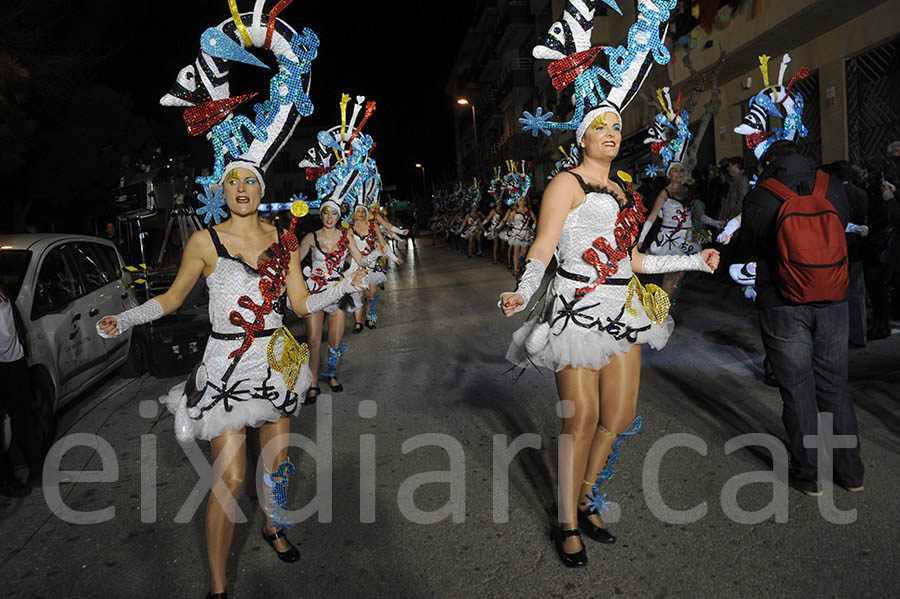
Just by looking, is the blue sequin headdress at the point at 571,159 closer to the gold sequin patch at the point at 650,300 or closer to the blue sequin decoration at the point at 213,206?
the gold sequin patch at the point at 650,300

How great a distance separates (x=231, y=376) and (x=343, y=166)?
571 centimetres

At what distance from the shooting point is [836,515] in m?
3.53

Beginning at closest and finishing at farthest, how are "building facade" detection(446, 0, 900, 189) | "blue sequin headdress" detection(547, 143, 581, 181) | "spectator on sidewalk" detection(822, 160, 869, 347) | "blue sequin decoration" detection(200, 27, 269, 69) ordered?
"blue sequin decoration" detection(200, 27, 269, 69) < "blue sequin headdress" detection(547, 143, 581, 181) < "spectator on sidewalk" detection(822, 160, 869, 347) < "building facade" detection(446, 0, 900, 189)

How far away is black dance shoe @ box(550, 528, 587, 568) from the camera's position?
3.23m

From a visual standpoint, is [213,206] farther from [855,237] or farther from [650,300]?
[855,237]

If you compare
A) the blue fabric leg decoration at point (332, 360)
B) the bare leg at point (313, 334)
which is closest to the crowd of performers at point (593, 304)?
the bare leg at point (313, 334)

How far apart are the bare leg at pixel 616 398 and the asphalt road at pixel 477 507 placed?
0.51 metres

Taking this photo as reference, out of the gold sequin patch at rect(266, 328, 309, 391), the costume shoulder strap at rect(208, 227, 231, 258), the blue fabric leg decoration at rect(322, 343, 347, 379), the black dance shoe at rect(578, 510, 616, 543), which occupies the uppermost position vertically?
the costume shoulder strap at rect(208, 227, 231, 258)

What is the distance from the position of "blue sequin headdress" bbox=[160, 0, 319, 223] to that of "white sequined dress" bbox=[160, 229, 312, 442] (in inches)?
40.0

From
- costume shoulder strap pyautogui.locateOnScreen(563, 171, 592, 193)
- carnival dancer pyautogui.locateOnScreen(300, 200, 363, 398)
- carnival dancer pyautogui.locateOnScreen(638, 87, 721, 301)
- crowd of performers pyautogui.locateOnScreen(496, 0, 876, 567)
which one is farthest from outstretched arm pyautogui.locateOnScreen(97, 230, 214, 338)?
carnival dancer pyautogui.locateOnScreen(638, 87, 721, 301)

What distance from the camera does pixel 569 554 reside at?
10.7ft

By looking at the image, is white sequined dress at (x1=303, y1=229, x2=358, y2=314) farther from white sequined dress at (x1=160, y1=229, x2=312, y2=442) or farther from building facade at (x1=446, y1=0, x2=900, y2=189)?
white sequined dress at (x1=160, y1=229, x2=312, y2=442)

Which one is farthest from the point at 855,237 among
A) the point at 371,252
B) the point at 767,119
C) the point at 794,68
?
the point at 794,68

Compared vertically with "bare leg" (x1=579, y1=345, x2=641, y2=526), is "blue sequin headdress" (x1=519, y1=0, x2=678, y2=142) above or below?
above
